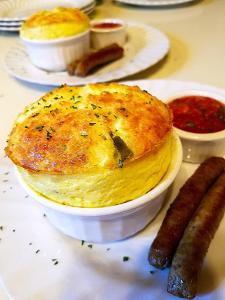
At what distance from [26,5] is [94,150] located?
260cm

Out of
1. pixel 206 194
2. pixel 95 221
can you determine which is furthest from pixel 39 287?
pixel 206 194

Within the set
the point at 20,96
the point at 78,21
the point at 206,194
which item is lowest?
the point at 20,96

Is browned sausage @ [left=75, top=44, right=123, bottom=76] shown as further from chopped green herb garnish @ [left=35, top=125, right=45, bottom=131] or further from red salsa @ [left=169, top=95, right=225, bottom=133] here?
chopped green herb garnish @ [left=35, top=125, right=45, bottom=131]

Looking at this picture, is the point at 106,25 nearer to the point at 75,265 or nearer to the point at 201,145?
the point at 201,145

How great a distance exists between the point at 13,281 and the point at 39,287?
77mm

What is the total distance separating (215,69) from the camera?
6.58 feet

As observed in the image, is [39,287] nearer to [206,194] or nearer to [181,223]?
[181,223]

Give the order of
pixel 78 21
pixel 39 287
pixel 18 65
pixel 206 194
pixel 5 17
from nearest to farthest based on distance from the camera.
Answer: pixel 39 287, pixel 206 194, pixel 78 21, pixel 18 65, pixel 5 17

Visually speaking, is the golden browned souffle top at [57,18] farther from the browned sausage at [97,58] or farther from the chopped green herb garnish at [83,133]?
the chopped green herb garnish at [83,133]

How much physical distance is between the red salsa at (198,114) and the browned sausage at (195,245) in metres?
0.35

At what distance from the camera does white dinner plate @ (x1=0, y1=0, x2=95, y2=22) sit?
9.31ft

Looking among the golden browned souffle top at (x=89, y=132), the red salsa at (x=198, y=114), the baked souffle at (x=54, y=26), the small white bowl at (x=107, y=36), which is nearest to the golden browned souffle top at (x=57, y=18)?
the baked souffle at (x=54, y=26)

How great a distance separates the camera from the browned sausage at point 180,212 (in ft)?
3.02

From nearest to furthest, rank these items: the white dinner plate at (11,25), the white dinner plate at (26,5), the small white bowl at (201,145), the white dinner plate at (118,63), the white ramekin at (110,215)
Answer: the white ramekin at (110,215) → the small white bowl at (201,145) → the white dinner plate at (118,63) → the white dinner plate at (11,25) → the white dinner plate at (26,5)
